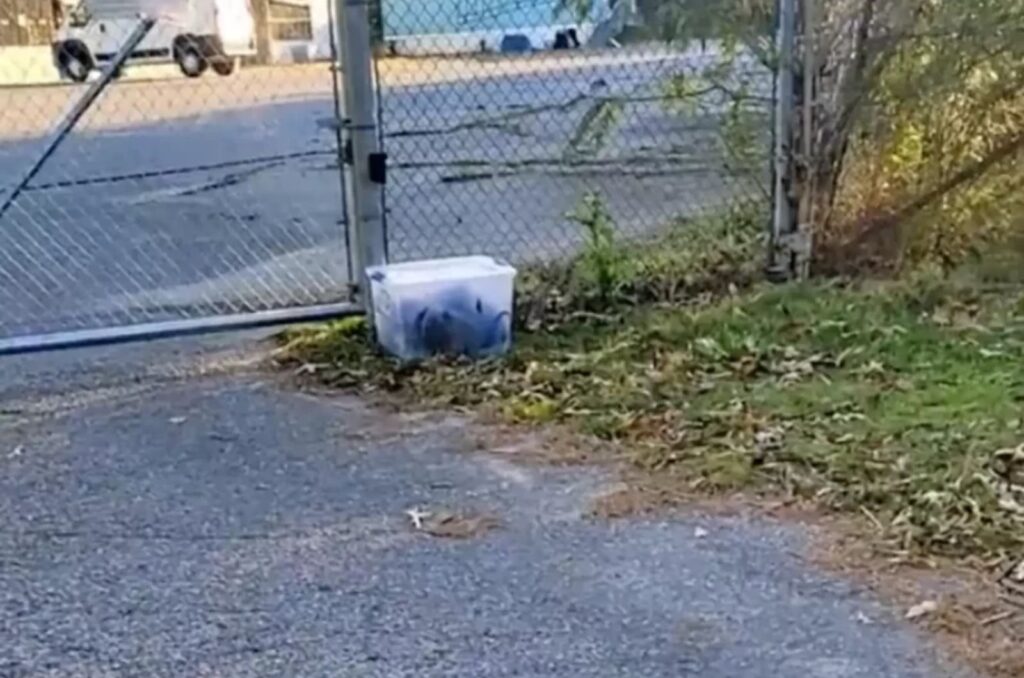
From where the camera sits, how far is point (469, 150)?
234 inches

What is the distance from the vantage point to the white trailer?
4371 millimetres

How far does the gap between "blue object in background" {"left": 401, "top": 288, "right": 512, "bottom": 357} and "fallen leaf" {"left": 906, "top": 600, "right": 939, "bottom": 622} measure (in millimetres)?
1957

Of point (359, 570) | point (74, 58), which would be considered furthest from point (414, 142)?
point (359, 570)

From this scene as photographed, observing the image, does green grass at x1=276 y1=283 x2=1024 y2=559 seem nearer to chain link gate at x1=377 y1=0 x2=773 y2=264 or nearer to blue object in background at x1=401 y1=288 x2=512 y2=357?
blue object in background at x1=401 y1=288 x2=512 y2=357

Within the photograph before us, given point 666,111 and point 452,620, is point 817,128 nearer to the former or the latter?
point 666,111

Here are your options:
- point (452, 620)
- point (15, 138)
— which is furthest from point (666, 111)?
point (15, 138)

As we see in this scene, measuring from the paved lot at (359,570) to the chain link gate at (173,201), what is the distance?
3.05 feet

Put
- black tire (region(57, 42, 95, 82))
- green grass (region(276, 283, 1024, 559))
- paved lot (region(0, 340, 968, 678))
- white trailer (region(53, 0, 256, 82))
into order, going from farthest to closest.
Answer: black tire (region(57, 42, 95, 82)), white trailer (region(53, 0, 256, 82)), green grass (region(276, 283, 1024, 559)), paved lot (region(0, 340, 968, 678))

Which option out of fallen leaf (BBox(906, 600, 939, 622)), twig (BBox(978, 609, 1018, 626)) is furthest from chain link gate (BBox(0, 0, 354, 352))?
twig (BBox(978, 609, 1018, 626))

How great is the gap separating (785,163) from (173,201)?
3792 mm

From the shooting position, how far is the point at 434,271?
14.2 feet

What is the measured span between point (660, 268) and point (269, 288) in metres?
1.50

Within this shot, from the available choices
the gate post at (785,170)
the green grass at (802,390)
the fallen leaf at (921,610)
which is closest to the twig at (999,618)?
the fallen leaf at (921,610)

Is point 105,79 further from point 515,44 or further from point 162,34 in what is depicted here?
point 515,44
